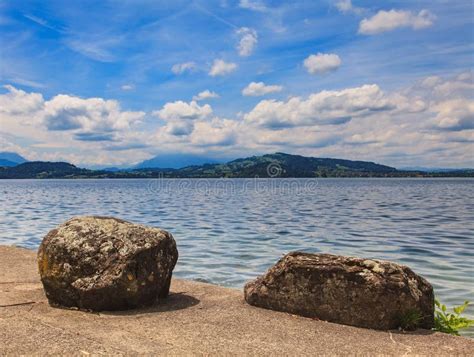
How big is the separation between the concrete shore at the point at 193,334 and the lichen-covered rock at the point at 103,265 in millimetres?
300

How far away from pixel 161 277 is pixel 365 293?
4.36m

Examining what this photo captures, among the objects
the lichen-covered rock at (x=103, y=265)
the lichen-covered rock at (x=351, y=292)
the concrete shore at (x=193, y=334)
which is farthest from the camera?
the lichen-covered rock at (x=103, y=265)

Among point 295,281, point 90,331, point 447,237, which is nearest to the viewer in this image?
point 90,331

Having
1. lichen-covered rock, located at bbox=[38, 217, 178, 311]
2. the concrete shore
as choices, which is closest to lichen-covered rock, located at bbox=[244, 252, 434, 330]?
the concrete shore

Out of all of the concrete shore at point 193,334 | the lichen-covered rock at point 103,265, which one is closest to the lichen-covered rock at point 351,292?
the concrete shore at point 193,334

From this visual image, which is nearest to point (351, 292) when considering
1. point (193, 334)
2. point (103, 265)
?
point (193, 334)

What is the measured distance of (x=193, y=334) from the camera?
25.8 ft

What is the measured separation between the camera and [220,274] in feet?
55.6

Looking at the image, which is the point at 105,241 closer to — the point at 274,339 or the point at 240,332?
the point at 240,332

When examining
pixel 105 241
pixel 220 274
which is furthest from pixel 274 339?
pixel 220 274

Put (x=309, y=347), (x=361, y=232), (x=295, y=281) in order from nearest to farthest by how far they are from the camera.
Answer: (x=309, y=347)
(x=295, y=281)
(x=361, y=232)

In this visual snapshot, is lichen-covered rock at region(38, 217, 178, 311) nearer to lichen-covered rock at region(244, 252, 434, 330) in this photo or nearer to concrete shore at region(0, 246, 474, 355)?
concrete shore at region(0, 246, 474, 355)

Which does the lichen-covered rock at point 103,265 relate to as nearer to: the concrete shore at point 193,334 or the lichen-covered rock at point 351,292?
the concrete shore at point 193,334

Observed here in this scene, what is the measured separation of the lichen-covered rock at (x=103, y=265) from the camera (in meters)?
9.31
